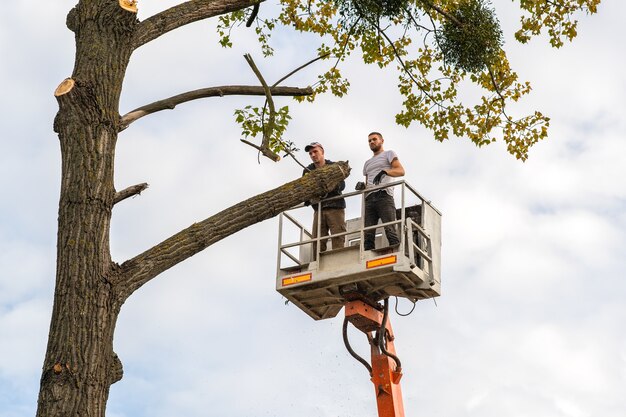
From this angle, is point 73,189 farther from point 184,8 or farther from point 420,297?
point 420,297

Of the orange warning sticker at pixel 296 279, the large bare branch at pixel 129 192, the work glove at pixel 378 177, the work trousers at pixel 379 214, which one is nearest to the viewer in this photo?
the large bare branch at pixel 129 192

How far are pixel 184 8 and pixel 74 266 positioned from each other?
8.90 ft

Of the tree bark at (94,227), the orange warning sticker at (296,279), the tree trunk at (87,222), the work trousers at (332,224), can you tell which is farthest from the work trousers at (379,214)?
the tree trunk at (87,222)

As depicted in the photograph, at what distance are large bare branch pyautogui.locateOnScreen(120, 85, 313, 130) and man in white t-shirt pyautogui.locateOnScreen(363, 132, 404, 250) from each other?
9.24 ft

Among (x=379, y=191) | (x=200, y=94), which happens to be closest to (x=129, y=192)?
(x=200, y=94)

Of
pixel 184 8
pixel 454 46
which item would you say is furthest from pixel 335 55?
pixel 184 8

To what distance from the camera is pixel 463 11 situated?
13.2m

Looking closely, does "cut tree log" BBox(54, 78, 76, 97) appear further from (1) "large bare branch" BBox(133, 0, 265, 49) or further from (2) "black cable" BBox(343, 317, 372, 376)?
(2) "black cable" BBox(343, 317, 372, 376)

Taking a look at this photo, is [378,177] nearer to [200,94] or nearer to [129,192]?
[200,94]

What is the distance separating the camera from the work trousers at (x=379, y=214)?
11.9m

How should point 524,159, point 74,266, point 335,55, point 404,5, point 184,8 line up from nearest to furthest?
point 74,266 < point 184,8 < point 404,5 < point 524,159 < point 335,55

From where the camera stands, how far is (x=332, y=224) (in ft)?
40.6

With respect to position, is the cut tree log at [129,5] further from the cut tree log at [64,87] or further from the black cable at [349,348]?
the black cable at [349,348]

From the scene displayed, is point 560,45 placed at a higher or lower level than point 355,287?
higher
